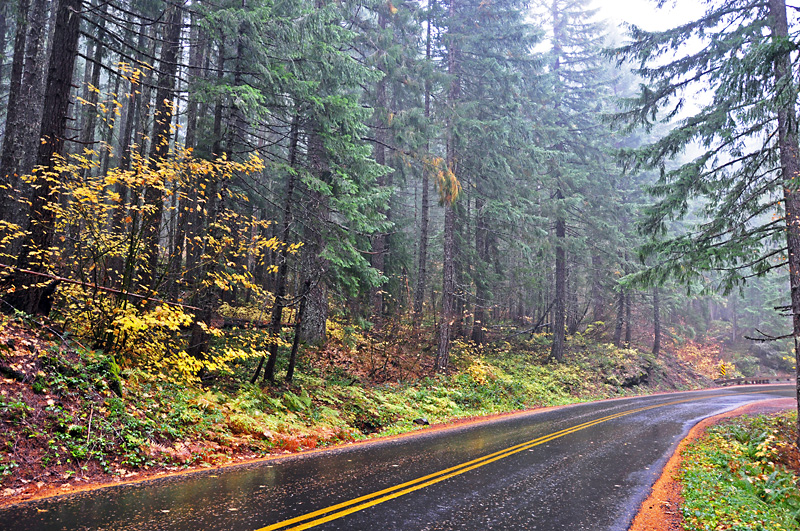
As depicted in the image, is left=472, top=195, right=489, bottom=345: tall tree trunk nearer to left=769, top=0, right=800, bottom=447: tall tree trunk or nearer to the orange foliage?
left=769, top=0, right=800, bottom=447: tall tree trunk

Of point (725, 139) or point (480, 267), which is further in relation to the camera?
point (480, 267)

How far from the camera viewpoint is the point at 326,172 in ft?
44.8

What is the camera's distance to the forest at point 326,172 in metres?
8.70

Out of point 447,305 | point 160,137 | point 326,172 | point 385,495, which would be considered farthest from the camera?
point 447,305

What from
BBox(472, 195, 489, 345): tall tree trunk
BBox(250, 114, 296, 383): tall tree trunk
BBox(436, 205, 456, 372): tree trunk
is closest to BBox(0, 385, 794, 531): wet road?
BBox(250, 114, 296, 383): tall tree trunk

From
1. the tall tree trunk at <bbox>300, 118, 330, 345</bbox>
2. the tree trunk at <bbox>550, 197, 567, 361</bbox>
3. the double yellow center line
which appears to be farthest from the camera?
the tree trunk at <bbox>550, 197, 567, 361</bbox>

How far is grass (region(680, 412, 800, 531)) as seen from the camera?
6098 millimetres

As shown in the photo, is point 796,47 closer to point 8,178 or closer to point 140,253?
point 140,253

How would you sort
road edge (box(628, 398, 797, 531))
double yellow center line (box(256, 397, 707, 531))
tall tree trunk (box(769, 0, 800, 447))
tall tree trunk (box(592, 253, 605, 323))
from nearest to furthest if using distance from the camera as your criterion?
double yellow center line (box(256, 397, 707, 531)), road edge (box(628, 398, 797, 531)), tall tree trunk (box(769, 0, 800, 447)), tall tree trunk (box(592, 253, 605, 323))

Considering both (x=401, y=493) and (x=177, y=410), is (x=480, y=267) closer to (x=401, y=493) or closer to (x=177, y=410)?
(x=177, y=410)

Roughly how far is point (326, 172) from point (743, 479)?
12583mm

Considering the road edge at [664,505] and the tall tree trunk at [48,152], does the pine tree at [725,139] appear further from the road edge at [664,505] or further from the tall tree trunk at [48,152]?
the tall tree trunk at [48,152]

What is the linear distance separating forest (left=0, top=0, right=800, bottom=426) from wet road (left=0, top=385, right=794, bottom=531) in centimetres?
338

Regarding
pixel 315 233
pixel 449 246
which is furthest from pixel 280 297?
pixel 449 246
